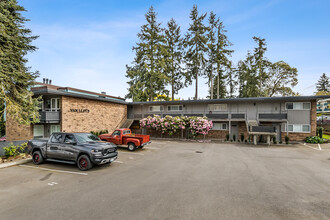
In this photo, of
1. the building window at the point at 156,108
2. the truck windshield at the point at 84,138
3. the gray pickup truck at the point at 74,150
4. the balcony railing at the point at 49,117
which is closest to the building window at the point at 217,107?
the building window at the point at 156,108

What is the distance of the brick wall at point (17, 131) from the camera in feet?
58.4

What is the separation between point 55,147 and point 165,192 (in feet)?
23.6

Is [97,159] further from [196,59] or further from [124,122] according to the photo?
[196,59]

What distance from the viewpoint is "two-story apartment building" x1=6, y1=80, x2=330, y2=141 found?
57.2 ft

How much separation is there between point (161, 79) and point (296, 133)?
77.6 ft

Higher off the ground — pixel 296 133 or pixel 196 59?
pixel 196 59

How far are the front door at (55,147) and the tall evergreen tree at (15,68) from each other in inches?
225

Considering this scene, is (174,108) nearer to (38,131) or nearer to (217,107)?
(217,107)

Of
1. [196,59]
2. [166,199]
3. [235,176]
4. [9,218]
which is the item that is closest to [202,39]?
[196,59]

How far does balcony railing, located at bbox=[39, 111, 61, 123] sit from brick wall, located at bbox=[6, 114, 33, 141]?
3.15 metres

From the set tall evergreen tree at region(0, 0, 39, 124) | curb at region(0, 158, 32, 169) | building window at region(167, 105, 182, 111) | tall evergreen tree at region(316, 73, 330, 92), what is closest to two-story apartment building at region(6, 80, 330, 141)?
building window at region(167, 105, 182, 111)

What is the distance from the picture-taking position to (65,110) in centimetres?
1692

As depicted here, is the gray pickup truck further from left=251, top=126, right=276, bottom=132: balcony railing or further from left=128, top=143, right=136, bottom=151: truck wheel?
left=251, top=126, right=276, bottom=132: balcony railing

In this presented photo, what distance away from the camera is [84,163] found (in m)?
8.73
